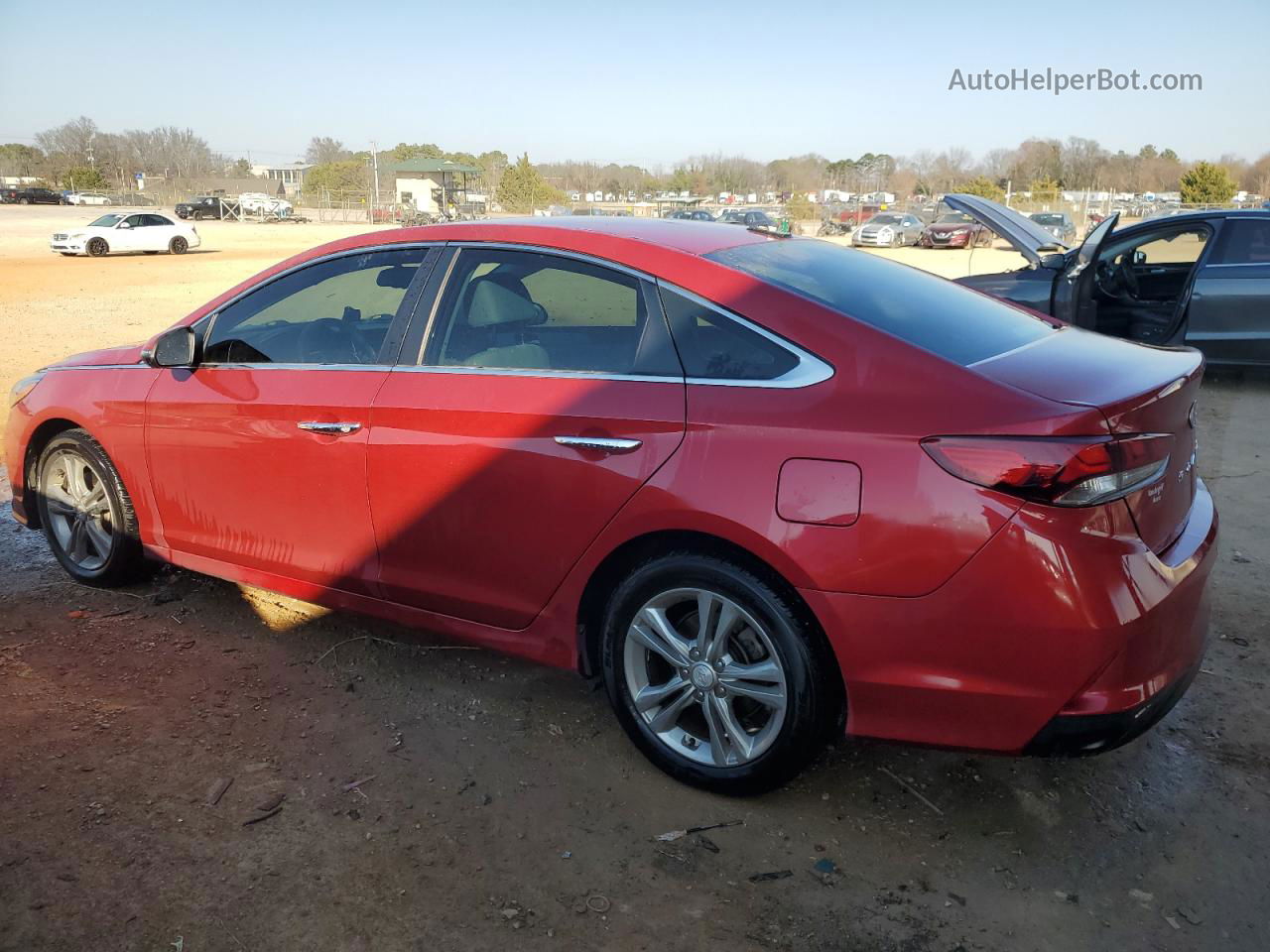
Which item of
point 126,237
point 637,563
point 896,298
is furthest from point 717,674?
point 126,237

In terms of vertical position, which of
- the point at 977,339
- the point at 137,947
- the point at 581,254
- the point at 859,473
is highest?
the point at 581,254

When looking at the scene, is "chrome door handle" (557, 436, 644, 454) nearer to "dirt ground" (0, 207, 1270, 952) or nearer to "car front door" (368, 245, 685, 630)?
"car front door" (368, 245, 685, 630)

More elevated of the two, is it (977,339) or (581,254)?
(581,254)

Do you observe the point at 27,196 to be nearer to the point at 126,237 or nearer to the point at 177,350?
the point at 126,237

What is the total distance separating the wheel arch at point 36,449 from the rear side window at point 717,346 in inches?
116

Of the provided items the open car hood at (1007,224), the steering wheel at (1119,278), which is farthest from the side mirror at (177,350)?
the steering wheel at (1119,278)

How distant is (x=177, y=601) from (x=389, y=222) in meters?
51.8

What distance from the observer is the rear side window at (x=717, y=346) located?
108 inches

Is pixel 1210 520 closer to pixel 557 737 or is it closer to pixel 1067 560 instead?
pixel 1067 560

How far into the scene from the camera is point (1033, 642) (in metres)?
2.41

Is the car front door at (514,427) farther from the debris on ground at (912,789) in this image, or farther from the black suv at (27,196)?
the black suv at (27,196)

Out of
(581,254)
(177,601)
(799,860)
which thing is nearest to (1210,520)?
(799,860)

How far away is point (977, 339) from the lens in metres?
2.91

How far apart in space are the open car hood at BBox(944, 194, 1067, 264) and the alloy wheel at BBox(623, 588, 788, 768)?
519 cm
